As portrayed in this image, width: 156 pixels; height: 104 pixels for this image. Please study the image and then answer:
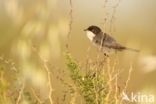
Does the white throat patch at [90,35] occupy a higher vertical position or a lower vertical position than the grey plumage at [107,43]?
lower

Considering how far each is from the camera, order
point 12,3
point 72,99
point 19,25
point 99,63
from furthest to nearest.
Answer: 1. point 19,25
2. point 12,3
3. point 99,63
4. point 72,99

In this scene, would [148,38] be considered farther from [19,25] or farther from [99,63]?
[99,63]

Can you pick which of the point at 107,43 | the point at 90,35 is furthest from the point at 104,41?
the point at 90,35

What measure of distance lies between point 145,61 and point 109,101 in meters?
0.41

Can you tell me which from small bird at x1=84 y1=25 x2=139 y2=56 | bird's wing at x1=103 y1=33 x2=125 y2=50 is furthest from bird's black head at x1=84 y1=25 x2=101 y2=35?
bird's wing at x1=103 y1=33 x2=125 y2=50

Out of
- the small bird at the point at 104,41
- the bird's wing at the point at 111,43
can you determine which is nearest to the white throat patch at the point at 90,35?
the small bird at the point at 104,41

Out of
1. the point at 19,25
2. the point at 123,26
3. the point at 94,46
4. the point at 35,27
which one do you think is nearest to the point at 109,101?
the point at 35,27

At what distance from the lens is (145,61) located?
10.9 ft

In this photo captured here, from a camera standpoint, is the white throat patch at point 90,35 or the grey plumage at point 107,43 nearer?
the grey plumage at point 107,43

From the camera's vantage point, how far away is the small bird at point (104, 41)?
4297 mm

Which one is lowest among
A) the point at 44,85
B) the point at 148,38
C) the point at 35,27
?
the point at 148,38

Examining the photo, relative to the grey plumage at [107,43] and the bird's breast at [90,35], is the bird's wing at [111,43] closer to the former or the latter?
the grey plumage at [107,43]

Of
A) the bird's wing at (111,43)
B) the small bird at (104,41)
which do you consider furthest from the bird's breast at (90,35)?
the bird's wing at (111,43)

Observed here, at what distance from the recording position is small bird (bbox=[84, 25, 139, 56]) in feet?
14.1
